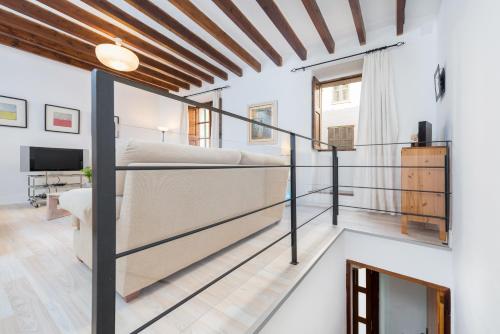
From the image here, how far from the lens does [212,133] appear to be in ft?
14.9

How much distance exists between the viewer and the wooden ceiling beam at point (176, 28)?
2.35 metres

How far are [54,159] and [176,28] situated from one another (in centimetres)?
297

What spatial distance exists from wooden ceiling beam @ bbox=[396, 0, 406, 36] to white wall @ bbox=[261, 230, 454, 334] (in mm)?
2320

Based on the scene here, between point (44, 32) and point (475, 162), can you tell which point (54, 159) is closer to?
point (44, 32)

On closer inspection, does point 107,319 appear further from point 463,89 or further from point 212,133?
point 212,133

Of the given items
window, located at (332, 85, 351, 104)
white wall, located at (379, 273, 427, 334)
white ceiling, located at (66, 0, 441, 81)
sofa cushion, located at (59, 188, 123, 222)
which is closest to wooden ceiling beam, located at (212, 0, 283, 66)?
white ceiling, located at (66, 0, 441, 81)

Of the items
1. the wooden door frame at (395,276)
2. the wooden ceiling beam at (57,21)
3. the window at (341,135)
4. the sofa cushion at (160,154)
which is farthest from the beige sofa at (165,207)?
the window at (341,135)

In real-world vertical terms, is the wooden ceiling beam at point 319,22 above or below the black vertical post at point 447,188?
above

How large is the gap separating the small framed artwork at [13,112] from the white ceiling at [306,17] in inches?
80.2

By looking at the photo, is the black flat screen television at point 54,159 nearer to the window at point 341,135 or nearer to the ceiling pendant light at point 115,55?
the ceiling pendant light at point 115,55

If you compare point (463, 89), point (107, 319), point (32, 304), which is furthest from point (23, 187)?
point (463, 89)

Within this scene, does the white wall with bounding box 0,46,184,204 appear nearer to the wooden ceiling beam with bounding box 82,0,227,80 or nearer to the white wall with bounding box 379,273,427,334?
the wooden ceiling beam with bounding box 82,0,227,80

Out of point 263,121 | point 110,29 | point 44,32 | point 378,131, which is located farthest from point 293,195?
point 44,32

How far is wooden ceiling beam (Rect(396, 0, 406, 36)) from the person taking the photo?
87.1 inches
